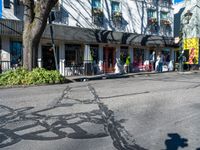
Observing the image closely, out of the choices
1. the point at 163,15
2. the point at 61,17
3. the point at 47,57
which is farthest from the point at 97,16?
the point at 163,15

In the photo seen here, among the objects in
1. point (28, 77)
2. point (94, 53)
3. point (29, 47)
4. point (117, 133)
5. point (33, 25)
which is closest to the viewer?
point (117, 133)

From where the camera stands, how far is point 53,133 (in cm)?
570

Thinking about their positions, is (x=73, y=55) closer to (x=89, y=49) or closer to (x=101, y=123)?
(x=89, y=49)

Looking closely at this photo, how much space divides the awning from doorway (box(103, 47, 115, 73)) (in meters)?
1.35

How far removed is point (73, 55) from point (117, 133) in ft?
Result: 56.8

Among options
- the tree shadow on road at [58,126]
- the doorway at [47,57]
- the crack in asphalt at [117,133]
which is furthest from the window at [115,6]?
the crack in asphalt at [117,133]

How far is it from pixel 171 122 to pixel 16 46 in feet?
50.4

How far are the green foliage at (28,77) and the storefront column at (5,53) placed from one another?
3.86 m

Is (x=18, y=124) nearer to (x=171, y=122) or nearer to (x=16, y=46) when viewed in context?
(x=171, y=122)

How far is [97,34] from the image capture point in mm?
22750

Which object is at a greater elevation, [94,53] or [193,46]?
[193,46]

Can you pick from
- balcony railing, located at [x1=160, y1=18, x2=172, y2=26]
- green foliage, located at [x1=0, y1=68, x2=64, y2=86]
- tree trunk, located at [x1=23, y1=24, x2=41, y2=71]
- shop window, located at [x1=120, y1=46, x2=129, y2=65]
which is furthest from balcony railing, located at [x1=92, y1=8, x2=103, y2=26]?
green foliage, located at [x1=0, y1=68, x2=64, y2=86]

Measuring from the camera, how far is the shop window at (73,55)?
22.2 meters

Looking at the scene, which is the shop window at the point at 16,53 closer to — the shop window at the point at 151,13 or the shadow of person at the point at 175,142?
the shop window at the point at 151,13
